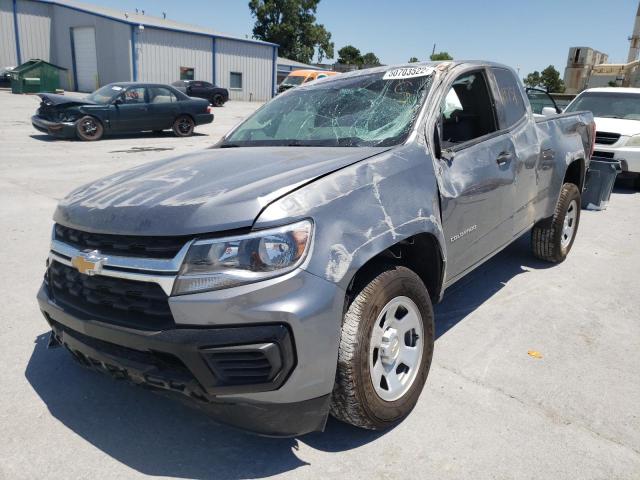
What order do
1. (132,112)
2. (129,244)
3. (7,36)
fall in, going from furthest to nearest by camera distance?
(7,36)
(132,112)
(129,244)

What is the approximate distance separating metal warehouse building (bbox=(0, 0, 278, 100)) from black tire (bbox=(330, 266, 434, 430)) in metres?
31.8

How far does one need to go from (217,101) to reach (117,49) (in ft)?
24.5

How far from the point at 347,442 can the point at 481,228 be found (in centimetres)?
165

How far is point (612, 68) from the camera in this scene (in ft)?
77.5

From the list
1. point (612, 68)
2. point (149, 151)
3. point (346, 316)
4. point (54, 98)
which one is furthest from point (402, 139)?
point (612, 68)

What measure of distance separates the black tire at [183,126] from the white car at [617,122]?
1039 cm

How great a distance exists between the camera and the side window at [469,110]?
3598 mm

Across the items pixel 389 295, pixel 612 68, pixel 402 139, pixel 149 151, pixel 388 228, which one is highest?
pixel 612 68

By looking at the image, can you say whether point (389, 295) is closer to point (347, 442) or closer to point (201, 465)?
point (347, 442)

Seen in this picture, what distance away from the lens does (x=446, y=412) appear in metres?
2.78

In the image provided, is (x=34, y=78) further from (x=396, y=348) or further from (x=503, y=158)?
(x=396, y=348)

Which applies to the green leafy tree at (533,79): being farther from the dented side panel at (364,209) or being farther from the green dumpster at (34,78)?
the dented side panel at (364,209)

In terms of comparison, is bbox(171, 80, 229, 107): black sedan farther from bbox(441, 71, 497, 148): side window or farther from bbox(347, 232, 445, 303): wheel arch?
bbox(347, 232, 445, 303): wheel arch

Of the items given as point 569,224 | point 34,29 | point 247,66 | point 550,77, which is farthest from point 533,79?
point 569,224
